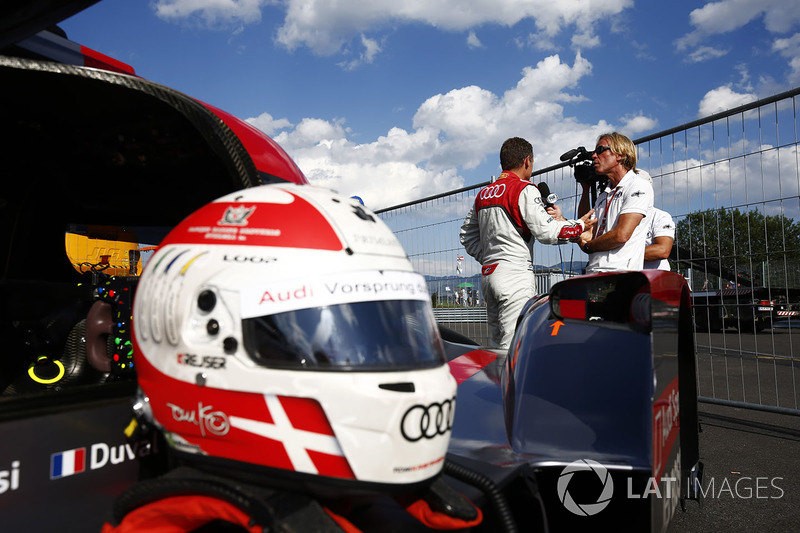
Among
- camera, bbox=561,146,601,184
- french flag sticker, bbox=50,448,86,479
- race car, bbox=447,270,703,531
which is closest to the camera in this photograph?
french flag sticker, bbox=50,448,86,479

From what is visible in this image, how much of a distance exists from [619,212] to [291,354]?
9.01 ft

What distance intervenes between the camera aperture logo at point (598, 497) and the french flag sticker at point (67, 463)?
3.69 ft

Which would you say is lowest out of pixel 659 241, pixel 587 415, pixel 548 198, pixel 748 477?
pixel 748 477

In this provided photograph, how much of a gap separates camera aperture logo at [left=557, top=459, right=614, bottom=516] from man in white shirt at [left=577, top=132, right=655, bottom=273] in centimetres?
204

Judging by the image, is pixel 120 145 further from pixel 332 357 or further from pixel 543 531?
pixel 543 531

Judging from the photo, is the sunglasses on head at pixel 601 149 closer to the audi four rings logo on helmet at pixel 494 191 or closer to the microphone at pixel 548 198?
the microphone at pixel 548 198

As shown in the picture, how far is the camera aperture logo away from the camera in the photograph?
145cm

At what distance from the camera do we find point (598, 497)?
1.49 meters

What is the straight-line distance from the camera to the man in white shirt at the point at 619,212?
328 centimetres

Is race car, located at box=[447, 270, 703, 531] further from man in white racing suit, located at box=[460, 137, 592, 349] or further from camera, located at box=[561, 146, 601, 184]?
camera, located at box=[561, 146, 601, 184]

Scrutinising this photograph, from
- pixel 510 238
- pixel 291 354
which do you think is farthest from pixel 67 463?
pixel 510 238

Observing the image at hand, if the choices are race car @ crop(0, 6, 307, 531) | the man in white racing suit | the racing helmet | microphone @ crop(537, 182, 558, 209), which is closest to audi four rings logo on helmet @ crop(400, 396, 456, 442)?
the racing helmet

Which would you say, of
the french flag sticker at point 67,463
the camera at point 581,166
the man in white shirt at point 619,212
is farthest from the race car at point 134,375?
the camera at point 581,166

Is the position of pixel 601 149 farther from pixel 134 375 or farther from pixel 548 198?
pixel 134 375
